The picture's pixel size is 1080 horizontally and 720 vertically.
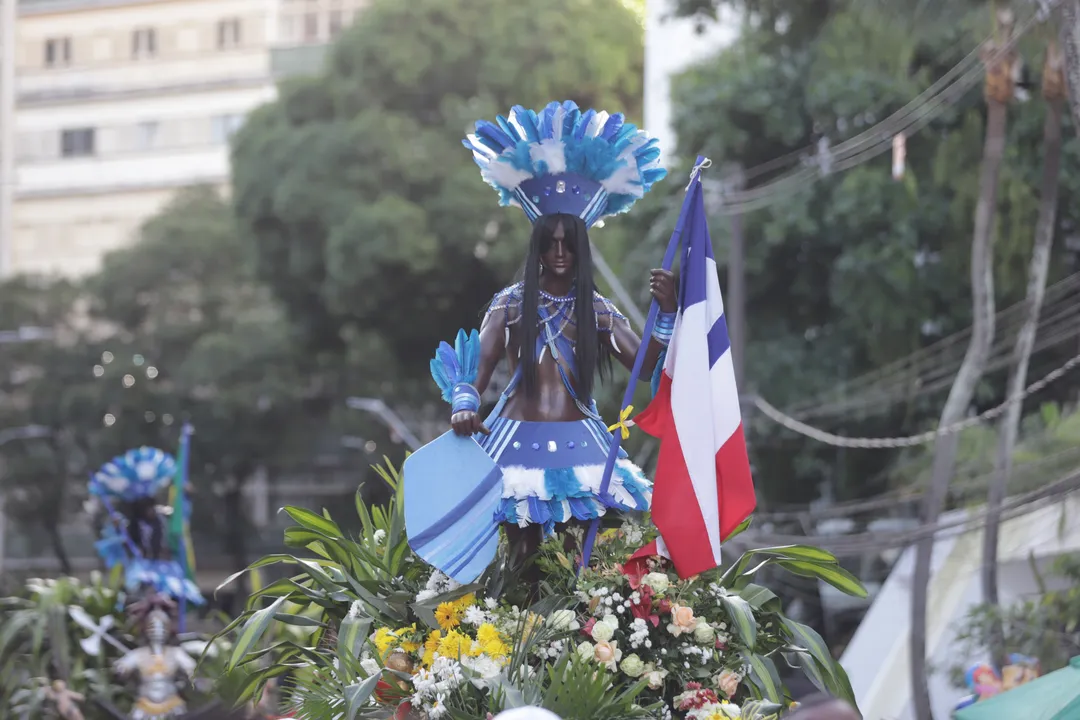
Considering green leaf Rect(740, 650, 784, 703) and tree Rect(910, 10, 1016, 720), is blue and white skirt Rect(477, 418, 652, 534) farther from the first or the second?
tree Rect(910, 10, 1016, 720)

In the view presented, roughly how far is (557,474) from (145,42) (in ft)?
175

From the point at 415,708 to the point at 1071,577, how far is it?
12.0 metres

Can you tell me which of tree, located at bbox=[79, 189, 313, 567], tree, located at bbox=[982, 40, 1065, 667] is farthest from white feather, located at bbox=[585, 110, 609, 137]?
tree, located at bbox=[79, 189, 313, 567]

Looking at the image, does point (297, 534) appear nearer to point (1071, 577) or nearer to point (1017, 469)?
point (1071, 577)

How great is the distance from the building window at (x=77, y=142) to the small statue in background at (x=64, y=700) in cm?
4776

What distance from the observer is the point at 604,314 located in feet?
23.2

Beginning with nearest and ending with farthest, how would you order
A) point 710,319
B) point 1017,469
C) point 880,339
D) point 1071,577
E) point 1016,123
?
point 710,319
point 1071,577
point 1017,469
point 1016,123
point 880,339

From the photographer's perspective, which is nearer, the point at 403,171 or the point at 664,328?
the point at 664,328

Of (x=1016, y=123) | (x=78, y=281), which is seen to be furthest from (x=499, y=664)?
(x=78, y=281)

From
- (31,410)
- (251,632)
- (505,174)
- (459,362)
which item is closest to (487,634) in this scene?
(251,632)

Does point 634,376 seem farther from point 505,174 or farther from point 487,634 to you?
point 487,634

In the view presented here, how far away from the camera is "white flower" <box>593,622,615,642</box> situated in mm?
5988

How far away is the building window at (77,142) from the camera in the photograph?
5659cm

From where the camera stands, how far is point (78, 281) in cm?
4284
